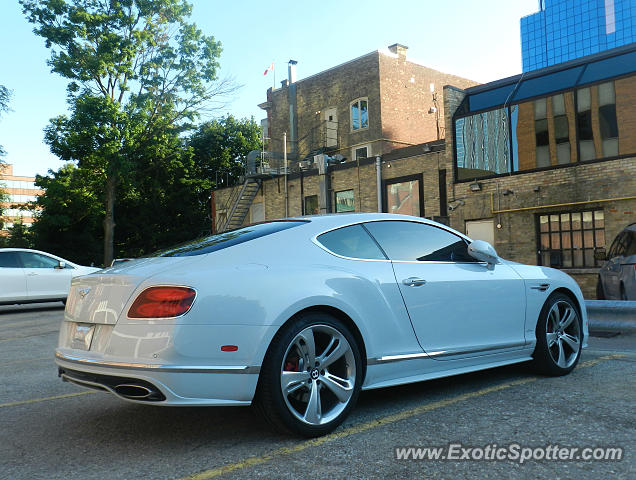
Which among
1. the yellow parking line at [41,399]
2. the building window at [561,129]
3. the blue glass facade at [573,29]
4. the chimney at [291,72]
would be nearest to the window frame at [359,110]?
the chimney at [291,72]

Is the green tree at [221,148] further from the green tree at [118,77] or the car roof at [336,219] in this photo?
the car roof at [336,219]

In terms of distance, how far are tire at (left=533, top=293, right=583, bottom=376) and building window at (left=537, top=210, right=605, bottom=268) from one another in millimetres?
14701

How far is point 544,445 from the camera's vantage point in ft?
10.6

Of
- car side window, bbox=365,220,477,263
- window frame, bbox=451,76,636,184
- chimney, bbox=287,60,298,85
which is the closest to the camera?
car side window, bbox=365,220,477,263

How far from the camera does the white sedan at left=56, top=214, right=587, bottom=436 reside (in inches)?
128

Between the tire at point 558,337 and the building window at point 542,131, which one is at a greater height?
the building window at point 542,131

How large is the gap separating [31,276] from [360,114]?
932 inches

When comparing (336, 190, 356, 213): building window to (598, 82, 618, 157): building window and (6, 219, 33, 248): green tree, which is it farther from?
(6, 219, 33, 248): green tree

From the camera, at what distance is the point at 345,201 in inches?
1120

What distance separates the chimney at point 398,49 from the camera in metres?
34.4

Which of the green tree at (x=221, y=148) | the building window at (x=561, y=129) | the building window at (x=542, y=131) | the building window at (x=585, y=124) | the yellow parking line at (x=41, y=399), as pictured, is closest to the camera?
the yellow parking line at (x=41, y=399)

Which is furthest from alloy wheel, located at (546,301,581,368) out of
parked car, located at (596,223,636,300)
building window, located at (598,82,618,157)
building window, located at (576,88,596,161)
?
building window, located at (576,88,596,161)

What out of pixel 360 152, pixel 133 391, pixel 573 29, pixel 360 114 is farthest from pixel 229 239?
pixel 573 29

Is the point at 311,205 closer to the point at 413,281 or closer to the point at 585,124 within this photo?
the point at 585,124
